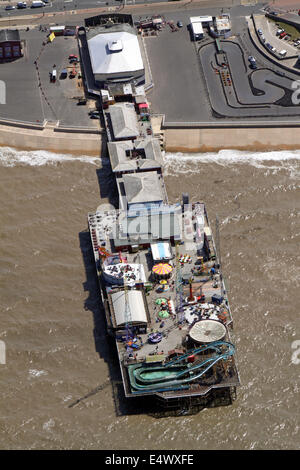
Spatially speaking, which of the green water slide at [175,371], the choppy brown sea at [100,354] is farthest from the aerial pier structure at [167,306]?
the choppy brown sea at [100,354]

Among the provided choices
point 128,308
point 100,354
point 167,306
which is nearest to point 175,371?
point 100,354

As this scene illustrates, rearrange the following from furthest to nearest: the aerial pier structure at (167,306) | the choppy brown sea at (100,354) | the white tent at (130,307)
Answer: the white tent at (130,307) → the aerial pier structure at (167,306) → the choppy brown sea at (100,354)

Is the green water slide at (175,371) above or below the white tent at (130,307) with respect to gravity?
below

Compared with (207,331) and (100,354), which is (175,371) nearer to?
(207,331)

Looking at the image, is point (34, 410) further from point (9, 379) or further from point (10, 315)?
point (10, 315)

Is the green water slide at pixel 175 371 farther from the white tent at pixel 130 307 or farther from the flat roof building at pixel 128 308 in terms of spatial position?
the white tent at pixel 130 307

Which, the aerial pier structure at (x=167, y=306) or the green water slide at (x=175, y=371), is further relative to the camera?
the aerial pier structure at (x=167, y=306)

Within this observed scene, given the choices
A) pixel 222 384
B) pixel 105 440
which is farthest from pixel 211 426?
pixel 105 440
